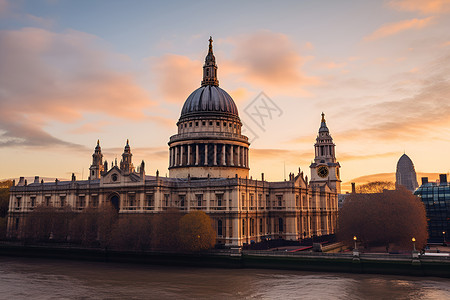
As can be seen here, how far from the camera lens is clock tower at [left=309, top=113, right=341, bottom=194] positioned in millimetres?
118438

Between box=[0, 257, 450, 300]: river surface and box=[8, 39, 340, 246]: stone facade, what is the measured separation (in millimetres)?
15287

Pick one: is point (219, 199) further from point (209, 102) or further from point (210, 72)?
point (210, 72)

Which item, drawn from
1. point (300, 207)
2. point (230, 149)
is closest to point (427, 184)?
point (300, 207)

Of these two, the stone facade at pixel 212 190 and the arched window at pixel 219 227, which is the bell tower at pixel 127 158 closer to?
the stone facade at pixel 212 190

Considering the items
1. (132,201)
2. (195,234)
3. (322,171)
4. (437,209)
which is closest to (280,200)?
(195,234)

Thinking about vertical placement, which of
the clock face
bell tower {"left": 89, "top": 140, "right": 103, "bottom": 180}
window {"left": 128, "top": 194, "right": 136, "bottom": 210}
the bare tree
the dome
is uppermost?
the dome

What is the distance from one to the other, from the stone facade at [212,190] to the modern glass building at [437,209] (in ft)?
87.0

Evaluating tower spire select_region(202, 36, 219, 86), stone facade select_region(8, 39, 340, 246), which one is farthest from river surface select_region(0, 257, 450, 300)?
tower spire select_region(202, 36, 219, 86)

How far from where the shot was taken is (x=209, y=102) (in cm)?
9862

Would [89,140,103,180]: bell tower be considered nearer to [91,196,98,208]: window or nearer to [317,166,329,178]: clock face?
[91,196,98,208]: window

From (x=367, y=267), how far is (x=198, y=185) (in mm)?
35004

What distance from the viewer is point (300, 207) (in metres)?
85.0

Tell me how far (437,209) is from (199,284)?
287ft

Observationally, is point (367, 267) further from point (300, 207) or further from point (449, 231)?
point (449, 231)
